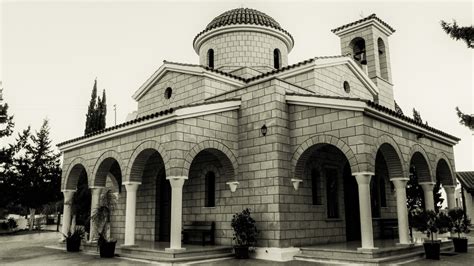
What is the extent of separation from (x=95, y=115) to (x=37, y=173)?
7393 mm

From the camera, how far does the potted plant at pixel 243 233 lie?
35.7 feet

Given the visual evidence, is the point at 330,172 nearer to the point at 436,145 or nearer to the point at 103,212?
the point at 436,145

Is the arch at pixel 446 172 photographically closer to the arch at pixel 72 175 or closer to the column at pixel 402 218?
the column at pixel 402 218

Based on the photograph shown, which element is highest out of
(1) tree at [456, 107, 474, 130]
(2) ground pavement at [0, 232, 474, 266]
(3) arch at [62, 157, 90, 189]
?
(1) tree at [456, 107, 474, 130]

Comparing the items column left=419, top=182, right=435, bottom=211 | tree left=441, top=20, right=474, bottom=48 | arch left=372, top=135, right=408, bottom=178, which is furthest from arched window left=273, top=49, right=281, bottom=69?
tree left=441, top=20, right=474, bottom=48

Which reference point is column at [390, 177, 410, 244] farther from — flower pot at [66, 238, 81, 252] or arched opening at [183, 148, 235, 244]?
flower pot at [66, 238, 81, 252]

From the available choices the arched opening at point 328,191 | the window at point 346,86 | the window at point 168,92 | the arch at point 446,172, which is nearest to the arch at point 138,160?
the window at point 168,92

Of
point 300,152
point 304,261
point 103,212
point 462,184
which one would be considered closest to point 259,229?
point 304,261

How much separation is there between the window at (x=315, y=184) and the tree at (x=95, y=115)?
62.3 feet

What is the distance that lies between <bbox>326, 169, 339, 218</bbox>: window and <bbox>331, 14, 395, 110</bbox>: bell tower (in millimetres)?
5448

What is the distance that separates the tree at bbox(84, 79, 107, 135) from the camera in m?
27.6

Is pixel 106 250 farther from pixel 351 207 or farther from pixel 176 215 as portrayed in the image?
pixel 351 207

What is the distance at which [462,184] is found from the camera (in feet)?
89.3

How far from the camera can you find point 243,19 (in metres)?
17.4
